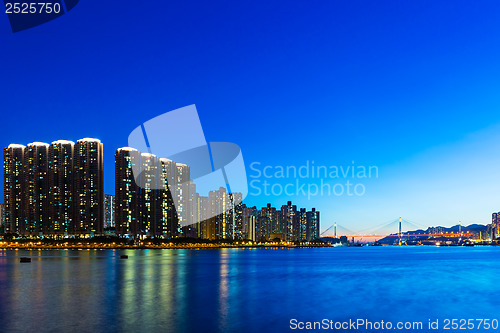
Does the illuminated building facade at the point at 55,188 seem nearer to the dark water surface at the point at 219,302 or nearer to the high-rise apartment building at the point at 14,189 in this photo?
the high-rise apartment building at the point at 14,189

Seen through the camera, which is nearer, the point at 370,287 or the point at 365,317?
the point at 365,317

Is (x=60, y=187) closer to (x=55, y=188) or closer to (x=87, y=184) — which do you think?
(x=55, y=188)

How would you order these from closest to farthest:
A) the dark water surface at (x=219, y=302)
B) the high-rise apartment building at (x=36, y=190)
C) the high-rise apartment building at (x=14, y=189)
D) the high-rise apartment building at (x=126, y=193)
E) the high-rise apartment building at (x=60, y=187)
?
the dark water surface at (x=219, y=302) → the high-rise apartment building at (x=60, y=187) → the high-rise apartment building at (x=126, y=193) → the high-rise apartment building at (x=36, y=190) → the high-rise apartment building at (x=14, y=189)

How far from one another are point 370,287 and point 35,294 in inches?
1120

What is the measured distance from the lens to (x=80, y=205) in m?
180

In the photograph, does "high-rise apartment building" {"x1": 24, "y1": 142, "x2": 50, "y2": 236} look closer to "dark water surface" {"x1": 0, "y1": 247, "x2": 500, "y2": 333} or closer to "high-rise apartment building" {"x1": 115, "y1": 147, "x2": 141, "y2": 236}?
"high-rise apartment building" {"x1": 115, "y1": 147, "x2": 141, "y2": 236}

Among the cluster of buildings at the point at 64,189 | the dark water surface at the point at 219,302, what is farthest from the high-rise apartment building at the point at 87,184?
the dark water surface at the point at 219,302

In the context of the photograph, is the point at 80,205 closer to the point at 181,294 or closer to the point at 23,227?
the point at 23,227

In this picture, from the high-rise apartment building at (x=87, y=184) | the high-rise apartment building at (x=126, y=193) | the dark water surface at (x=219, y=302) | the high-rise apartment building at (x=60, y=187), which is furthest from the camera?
the high-rise apartment building at (x=126, y=193)

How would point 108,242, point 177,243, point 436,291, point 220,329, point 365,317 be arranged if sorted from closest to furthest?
1. point 220,329
2. point 365,317
3. point 436,291
4. point 108,242
5. point 177,243

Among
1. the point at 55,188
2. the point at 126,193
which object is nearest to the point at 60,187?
the point at 55,188

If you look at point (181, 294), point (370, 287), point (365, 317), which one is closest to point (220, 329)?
point (365, 317)

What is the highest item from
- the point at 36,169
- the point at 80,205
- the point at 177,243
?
the point at 36,169

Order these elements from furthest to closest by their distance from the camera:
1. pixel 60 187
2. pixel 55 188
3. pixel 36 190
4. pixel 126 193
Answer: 1. pixel 126 193
2. pixel 36 190
3. pixel 60 187
4. pixel 55 188
